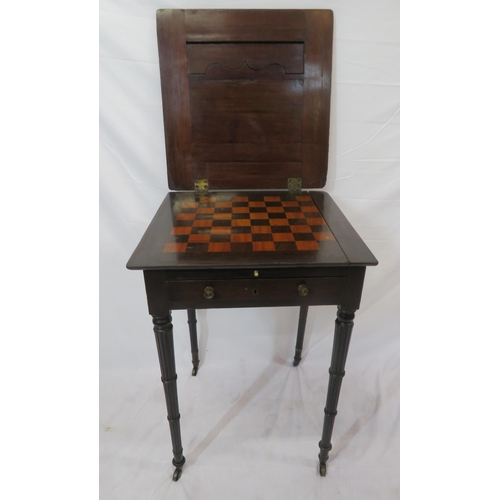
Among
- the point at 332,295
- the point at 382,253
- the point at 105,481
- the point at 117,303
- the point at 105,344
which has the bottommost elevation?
the point at 105,481

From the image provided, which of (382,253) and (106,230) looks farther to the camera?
(382,253)

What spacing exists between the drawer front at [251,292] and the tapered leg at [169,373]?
0.08 metres

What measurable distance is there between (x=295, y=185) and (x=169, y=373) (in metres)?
0.87

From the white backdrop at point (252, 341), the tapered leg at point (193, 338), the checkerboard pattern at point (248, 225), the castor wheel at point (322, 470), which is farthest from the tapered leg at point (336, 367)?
the tapered leg at point (193, 338)

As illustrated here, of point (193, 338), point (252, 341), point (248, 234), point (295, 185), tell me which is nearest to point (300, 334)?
point (252, 341)

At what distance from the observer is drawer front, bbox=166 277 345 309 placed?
1037 mm

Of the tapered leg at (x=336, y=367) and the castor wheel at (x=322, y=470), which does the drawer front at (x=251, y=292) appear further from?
the castor wheel at (x=322, y=470)

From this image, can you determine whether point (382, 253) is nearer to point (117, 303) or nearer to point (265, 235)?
point (265, 235)

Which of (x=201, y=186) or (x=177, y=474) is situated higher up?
(x=201, y=186)

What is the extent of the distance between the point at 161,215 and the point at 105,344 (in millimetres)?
885

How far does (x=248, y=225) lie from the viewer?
1.21 metres

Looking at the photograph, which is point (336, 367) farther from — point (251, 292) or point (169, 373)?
point (169, 373)

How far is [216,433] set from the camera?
1.54 m

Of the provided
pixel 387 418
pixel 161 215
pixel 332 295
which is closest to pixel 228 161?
pixel 161 215
